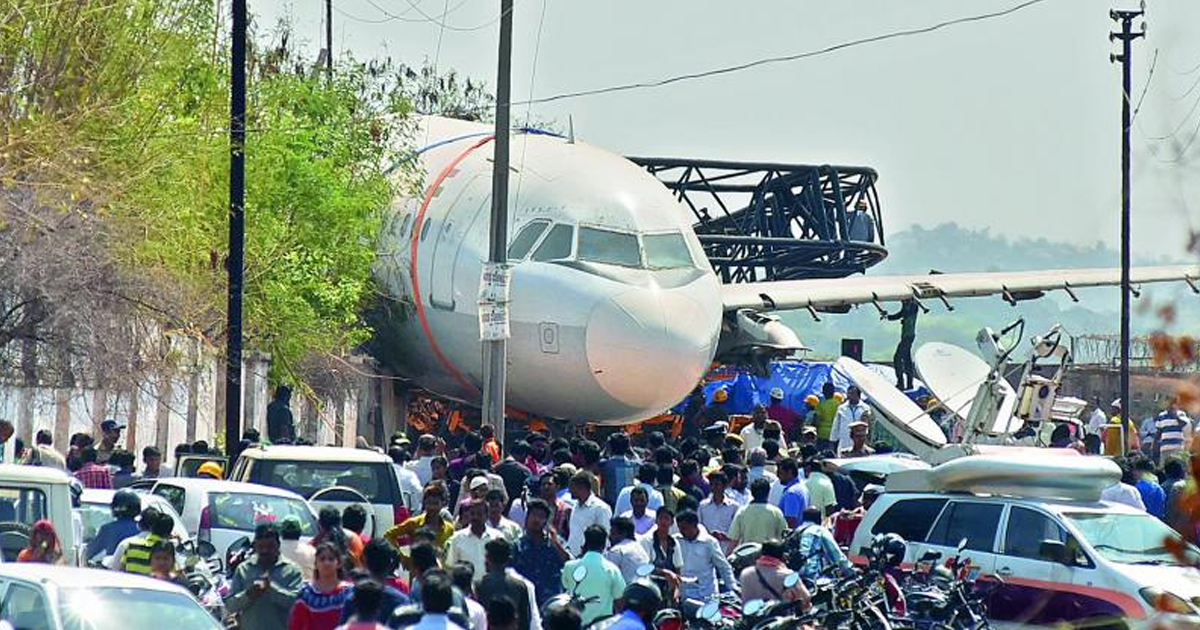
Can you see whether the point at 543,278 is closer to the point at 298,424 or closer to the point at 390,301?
the point at 390,301

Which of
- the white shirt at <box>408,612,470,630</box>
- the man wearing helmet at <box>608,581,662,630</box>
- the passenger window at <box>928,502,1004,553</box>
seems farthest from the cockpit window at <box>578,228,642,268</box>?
the white shirt at <box>408,612,470,630</box>

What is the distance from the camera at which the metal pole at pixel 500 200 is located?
77.4 feet

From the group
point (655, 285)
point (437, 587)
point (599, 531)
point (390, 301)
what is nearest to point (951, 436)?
point (655, 285)

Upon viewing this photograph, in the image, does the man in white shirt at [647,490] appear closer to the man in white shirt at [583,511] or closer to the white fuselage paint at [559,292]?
the man in white shirt at [583,511]

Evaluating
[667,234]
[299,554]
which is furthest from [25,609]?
[667,234]

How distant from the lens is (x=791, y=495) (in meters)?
18.9

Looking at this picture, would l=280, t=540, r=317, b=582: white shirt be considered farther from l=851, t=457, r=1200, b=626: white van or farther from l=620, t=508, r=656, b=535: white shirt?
l=851, t=457, r=1200, b=626: white van

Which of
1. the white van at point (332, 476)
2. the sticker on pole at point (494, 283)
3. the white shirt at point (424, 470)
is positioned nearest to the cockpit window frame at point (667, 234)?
the sticker on pole at point (494, 283)

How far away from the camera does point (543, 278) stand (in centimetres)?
2775

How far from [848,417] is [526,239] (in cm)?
459

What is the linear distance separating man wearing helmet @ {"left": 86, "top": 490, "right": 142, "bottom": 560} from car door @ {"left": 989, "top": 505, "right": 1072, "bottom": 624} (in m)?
6.38

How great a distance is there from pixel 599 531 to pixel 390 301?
19.4 meters

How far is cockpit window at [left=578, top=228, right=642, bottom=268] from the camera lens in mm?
27938

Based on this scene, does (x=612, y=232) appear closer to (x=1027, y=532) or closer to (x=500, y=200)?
(x=500, y=200)
